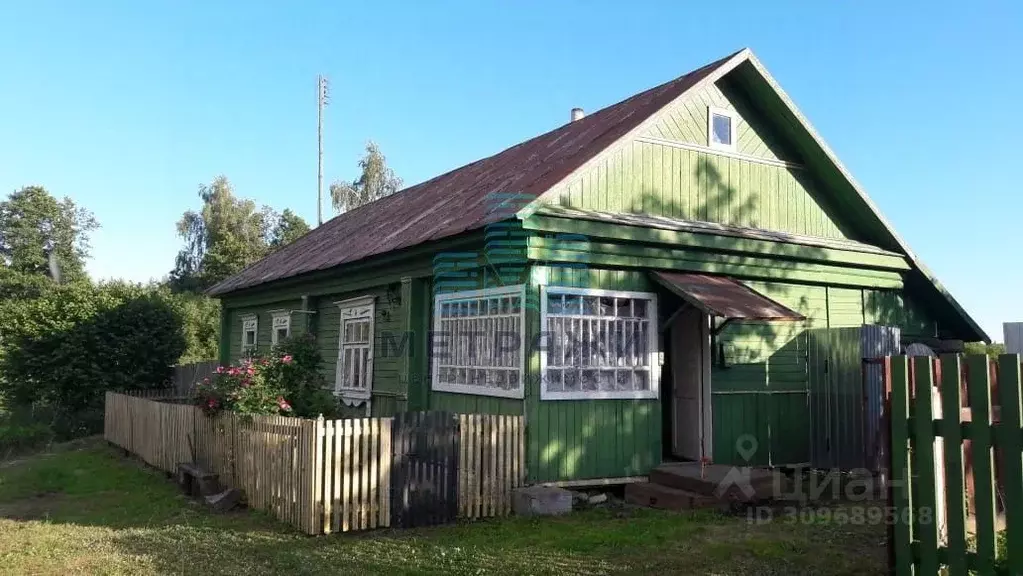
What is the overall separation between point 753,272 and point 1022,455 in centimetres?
640

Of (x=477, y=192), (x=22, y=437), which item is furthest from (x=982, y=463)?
(x=22, y=437)

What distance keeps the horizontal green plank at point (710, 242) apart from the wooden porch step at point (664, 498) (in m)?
3.09

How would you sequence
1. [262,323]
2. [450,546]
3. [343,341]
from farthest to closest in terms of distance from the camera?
[262,323] → [343,341] → [450,546]

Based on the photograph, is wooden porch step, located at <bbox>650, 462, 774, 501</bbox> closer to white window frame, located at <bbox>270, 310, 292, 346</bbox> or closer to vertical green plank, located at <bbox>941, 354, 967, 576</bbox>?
vertical green plank, located at <bbox>941, 354, 967, 576</bbox>

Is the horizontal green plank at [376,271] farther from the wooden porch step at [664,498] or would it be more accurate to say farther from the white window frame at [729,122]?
the white window frame at [729,122]

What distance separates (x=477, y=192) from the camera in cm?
A: 1236

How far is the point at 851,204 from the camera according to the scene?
40.8 ft

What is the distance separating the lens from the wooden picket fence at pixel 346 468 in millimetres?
8023

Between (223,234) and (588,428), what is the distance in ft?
144

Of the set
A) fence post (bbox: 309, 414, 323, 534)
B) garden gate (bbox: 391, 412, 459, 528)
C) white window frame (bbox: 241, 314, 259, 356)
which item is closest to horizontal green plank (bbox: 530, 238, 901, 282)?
garden gate (bbox: 391, 412, 459, 528)

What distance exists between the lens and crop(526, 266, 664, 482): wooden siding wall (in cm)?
932

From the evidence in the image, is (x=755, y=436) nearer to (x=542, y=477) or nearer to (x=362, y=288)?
(x=542, y=477)

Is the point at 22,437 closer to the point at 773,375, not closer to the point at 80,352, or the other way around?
the point at 80,352

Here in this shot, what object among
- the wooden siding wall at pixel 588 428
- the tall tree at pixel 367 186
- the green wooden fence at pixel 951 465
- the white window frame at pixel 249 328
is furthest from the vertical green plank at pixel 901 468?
the tall tree at pixel 367 186
